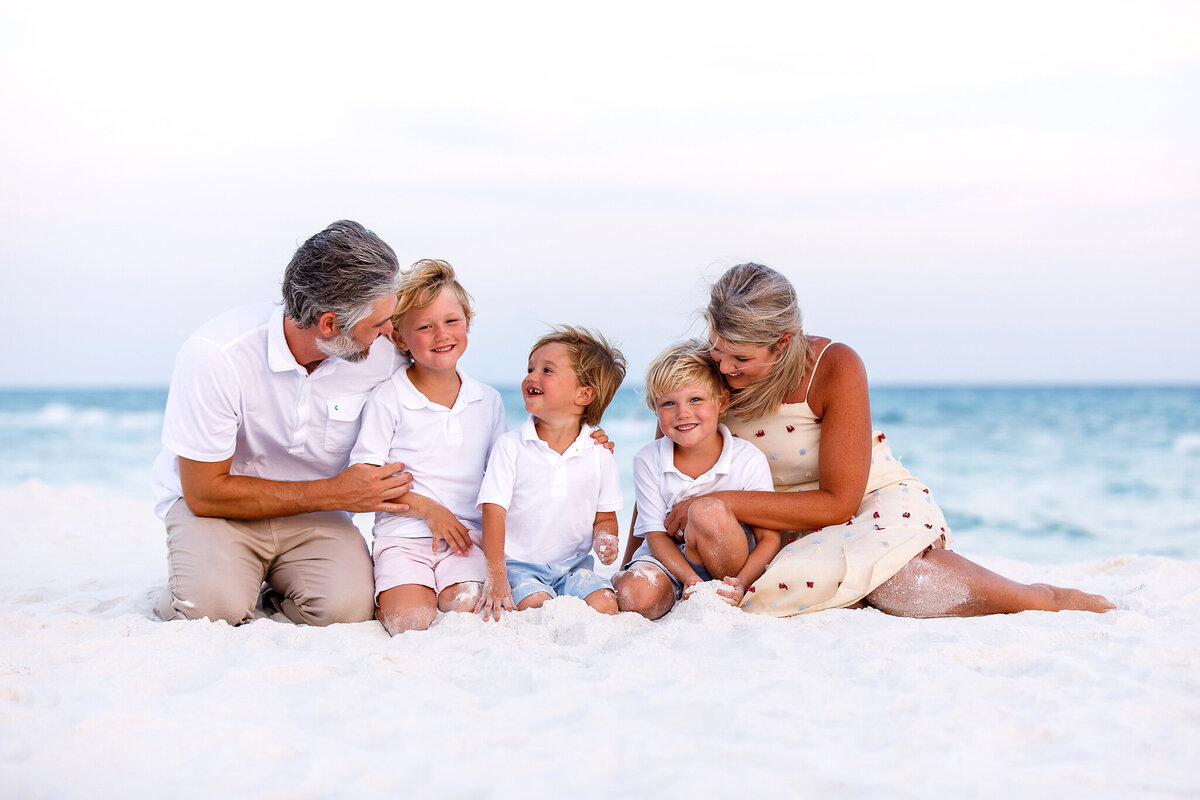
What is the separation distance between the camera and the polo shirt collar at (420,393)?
3.66 m

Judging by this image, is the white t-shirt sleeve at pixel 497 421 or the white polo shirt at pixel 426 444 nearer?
the white polo shirt at pixel 426 444

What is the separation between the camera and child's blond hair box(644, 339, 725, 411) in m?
3.67

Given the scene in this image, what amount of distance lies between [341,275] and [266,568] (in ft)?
4.35

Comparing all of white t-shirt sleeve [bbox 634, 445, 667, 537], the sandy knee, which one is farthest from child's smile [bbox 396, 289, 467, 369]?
the sandy knee

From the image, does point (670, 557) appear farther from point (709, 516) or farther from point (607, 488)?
point (607, 488)

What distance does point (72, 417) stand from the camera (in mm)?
25812

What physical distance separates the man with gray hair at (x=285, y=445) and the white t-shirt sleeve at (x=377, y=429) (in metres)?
0.07

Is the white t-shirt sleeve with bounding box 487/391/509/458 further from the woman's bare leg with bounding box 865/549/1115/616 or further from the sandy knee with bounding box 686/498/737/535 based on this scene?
the woman's bare leg with bounding box 865/549/1115/616

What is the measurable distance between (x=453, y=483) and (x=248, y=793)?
6.19 feet

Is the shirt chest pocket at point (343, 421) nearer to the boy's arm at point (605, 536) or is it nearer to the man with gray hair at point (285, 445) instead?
the man with gray hair at point (285, 445)

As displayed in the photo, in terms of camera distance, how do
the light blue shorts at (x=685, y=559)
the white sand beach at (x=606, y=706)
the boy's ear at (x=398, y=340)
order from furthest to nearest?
the boy's ear at (x=398, y=340), the light blue shorts at (x=685, y=559), the white sand beach at (x=606, y=706)

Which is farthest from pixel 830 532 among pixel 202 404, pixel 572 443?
pixel 202 404

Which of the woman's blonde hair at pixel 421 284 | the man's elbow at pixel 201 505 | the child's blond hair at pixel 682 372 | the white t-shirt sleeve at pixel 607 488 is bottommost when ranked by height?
the man's elbow at pixel 201 505

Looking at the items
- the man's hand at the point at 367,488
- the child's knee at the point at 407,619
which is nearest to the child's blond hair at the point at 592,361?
the man's hand at the point at 367,488
